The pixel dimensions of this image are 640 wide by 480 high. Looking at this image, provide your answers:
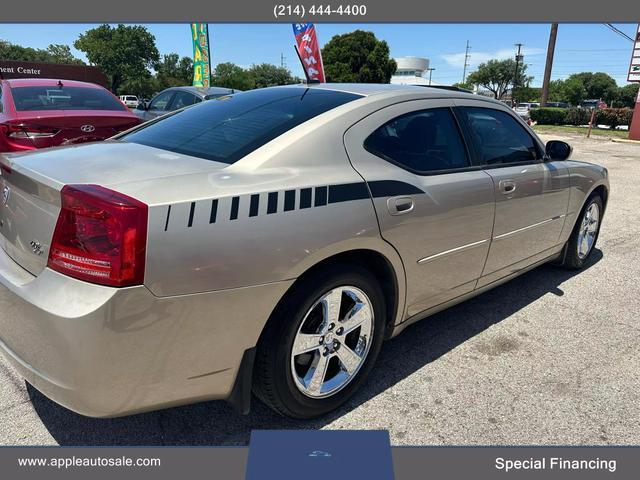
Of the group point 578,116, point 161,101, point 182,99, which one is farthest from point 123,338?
point 578,116

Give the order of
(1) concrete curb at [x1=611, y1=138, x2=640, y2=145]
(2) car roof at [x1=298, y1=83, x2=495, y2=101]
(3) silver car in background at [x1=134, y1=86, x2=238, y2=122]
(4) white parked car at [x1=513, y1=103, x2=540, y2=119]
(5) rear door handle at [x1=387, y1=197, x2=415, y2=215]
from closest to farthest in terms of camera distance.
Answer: (5) rear door handle at [x1=387, y1=197, x2=415, y2=215]
(2) car roof at [x1=298, y1=83, x2=495, y2=101]
(3) silver car in background at [x1=134, y1=86, x2=238, y2=122]
(1) concrete curb at [x1=611, y1=138, x2=640, y2=145]
(4) white parked car at [x1=513, y1=103, x2=540, y2=119]

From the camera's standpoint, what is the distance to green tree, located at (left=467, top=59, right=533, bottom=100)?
79438mm

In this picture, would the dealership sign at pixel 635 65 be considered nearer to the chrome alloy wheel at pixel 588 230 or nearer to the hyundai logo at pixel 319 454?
the chrome alloy wheel at pixel 588 230

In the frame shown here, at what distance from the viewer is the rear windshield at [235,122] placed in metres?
2.25

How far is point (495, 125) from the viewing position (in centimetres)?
338

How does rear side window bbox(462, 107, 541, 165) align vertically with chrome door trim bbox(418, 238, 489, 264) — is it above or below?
above

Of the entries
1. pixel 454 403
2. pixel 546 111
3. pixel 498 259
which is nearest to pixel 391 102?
pixel 498 259

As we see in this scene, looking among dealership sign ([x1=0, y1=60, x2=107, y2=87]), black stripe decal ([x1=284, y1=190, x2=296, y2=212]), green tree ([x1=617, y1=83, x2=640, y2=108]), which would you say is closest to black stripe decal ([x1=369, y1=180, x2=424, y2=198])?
black stripe decal ([x1=284, y1=190, x2=296, y2=212])

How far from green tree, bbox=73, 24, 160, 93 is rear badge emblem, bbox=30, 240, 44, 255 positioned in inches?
2871

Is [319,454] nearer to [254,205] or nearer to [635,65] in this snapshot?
[254,205]

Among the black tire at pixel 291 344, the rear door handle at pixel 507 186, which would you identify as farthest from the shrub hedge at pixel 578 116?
the black tire at pixel 291 344

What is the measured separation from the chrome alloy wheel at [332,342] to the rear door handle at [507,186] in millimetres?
1321

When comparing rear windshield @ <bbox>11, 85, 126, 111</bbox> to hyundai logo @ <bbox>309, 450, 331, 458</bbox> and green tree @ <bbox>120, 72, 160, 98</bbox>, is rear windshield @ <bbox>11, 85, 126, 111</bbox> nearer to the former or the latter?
hyundai logo @ <bbox>309, 450, 331, 458</bbox>

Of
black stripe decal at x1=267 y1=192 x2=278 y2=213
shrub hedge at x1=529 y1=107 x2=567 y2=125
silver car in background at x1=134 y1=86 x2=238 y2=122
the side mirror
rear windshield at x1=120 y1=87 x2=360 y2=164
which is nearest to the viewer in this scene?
black stripe decal at x1=267 y1=192 x2=278 y2=213
